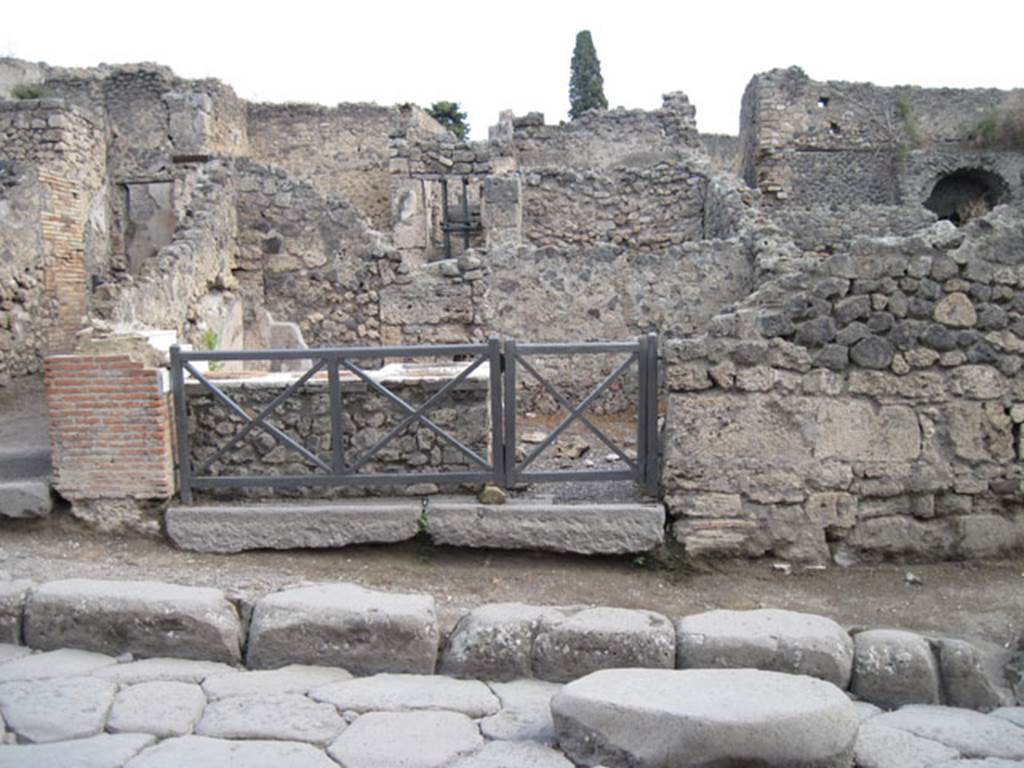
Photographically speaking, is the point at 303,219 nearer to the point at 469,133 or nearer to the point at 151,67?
the point at 151,67

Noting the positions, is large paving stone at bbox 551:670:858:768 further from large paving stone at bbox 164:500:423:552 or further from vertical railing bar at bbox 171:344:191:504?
vertical railing bar at bbox 171:344:191:504

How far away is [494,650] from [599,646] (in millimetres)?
519

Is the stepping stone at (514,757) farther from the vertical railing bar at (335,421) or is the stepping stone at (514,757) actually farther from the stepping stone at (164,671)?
the vertical railing bar at (335,421)

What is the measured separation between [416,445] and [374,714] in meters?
2.09

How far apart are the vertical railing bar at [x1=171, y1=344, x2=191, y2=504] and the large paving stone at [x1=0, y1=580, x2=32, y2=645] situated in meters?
1.22

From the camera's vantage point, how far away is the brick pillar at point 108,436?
5.27 metres

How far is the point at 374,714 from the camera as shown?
143 inches

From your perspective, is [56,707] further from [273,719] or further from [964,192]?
[964,192]

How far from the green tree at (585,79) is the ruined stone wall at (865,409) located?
92.4 feet

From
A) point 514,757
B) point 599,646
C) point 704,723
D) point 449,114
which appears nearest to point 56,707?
point 514,757

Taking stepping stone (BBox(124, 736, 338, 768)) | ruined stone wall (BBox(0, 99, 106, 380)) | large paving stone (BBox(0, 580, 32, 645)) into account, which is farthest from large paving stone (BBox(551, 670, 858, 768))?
ruined stone wall (BBox(0, 99, 106, 380))

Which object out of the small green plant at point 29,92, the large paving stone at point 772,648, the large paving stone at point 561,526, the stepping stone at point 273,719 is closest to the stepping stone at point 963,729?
the large paving stone at point 772,648

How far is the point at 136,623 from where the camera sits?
4.17 meters

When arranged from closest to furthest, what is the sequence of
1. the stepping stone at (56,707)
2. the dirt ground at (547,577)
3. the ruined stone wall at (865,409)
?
the stepping stone at (56,707)
the dirt ground at (547,577)
the ruined stone wall at (865,409)
